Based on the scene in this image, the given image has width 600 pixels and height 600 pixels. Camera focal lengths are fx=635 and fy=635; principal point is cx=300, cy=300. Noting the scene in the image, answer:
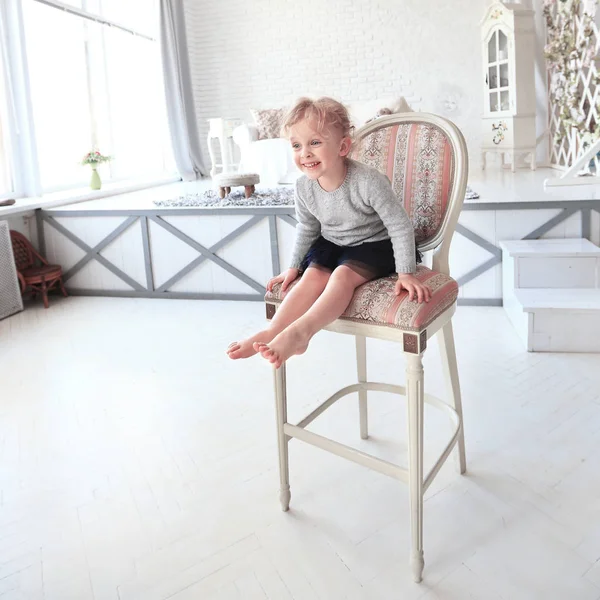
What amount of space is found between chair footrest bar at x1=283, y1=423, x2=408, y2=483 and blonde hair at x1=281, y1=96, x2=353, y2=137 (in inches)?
27.7

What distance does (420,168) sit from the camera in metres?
1.57

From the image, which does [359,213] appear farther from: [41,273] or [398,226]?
[41,273]

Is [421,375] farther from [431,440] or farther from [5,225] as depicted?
[5,225]

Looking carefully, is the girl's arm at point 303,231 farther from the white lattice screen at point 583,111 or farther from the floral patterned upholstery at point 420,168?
the white lattice screen at point 583,111

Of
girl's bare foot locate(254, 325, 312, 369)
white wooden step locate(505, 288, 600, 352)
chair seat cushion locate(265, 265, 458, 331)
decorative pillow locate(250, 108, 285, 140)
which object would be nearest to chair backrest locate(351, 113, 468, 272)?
chair seat cushion locate(265, 265, 458, 331)

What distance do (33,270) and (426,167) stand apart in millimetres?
3151

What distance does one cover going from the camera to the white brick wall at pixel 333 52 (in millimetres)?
6578

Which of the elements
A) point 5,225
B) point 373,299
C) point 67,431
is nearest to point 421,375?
point 373,299

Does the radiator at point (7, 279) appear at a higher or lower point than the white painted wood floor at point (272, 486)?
higher

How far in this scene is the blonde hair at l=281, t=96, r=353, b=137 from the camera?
4.48 ft

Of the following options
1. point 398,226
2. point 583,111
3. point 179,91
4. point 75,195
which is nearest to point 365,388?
point 398,226

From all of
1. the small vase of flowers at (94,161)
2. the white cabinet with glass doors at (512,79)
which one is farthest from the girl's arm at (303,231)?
the white cabinet with glass doors at (512,79)

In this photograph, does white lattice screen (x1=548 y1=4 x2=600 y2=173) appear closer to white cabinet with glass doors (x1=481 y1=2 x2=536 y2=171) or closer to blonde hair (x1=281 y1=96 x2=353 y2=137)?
white cabinet with glass doors (x1=481 y1=2 x2=536 y2=171)

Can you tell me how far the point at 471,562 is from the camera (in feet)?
4.55
